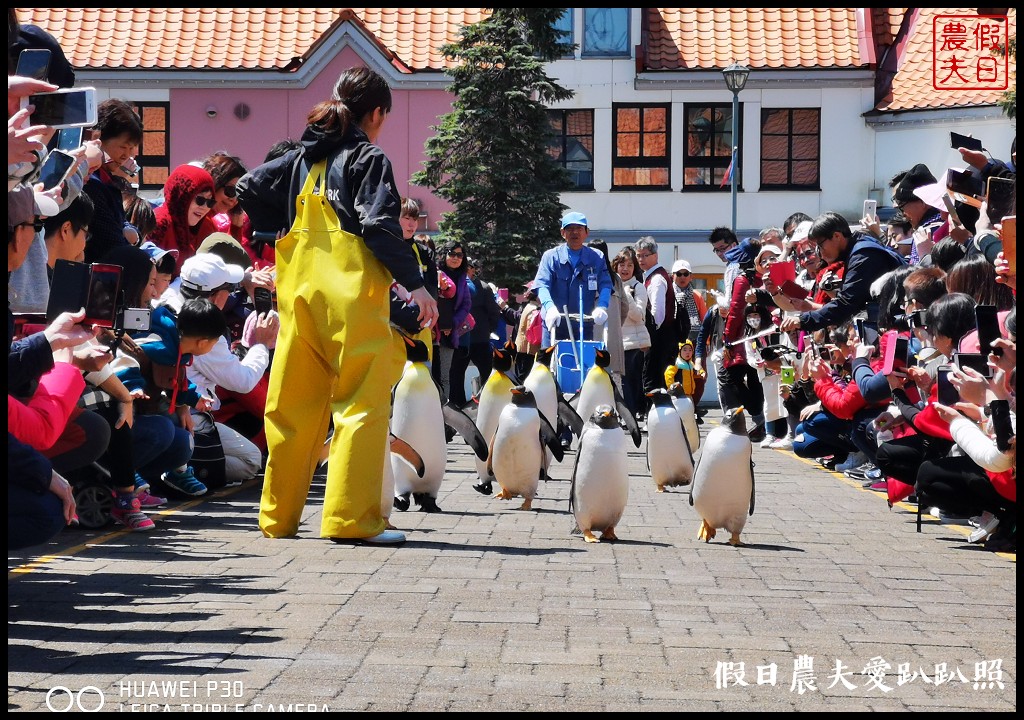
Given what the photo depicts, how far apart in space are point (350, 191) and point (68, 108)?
6.34 feet

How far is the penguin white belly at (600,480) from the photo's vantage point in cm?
730

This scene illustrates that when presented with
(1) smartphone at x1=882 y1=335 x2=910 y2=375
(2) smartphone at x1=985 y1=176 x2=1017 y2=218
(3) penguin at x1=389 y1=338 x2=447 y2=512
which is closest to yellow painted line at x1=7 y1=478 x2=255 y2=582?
(3) penguin at x1=389 y1=338 x2=447 y2=512

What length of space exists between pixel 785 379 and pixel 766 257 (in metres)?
1.73

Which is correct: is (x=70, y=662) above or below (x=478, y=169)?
below

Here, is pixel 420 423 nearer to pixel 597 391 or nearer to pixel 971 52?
pixel 597 391

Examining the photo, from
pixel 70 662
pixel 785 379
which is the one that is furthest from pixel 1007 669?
pixel 785 379

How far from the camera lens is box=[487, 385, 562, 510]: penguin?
28.5 feet

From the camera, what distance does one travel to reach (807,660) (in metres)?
4.55

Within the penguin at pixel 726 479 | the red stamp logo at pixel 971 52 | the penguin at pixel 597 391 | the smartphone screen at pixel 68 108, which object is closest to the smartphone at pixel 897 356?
the penguin at pixel 726 479

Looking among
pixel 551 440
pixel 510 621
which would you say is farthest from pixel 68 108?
pixel 551 440

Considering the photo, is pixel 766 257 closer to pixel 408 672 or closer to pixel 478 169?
pixel 408 672

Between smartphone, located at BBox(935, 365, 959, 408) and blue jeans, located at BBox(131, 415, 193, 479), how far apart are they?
3982mm

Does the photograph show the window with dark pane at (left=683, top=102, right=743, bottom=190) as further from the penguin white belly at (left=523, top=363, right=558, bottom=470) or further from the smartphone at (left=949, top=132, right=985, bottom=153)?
the smartphone at (left=949, top=132, right=985, bottom=153)

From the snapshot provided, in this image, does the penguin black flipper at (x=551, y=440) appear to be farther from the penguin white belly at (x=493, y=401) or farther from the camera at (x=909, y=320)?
the camera at (x=909, y=320)
